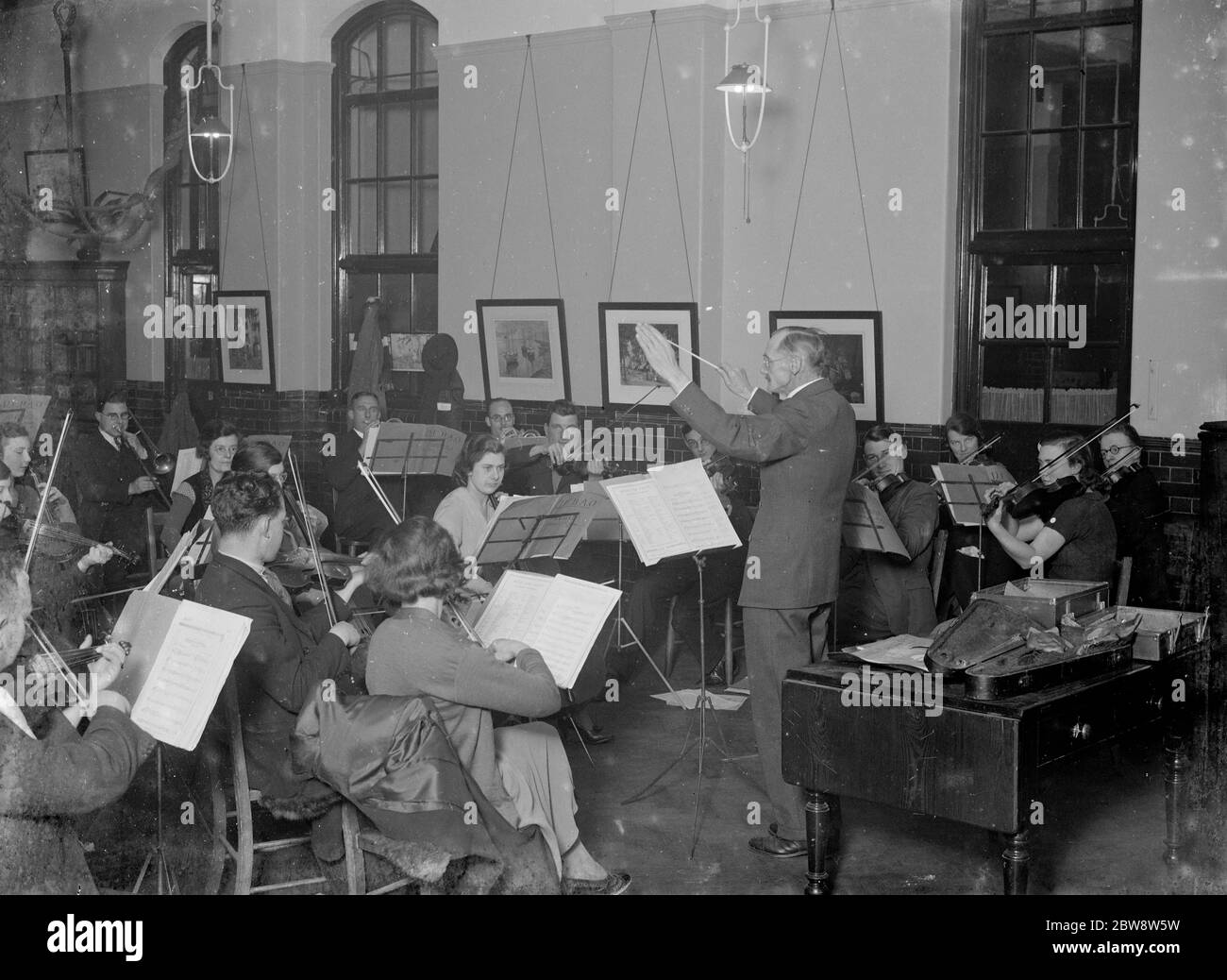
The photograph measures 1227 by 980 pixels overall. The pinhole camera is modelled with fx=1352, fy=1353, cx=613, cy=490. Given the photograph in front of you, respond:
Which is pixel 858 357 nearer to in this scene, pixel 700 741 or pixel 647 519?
pixel 700 741

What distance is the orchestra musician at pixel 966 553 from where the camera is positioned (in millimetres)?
A: 6398

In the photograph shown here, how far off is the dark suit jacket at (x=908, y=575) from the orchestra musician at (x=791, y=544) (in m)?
1.32

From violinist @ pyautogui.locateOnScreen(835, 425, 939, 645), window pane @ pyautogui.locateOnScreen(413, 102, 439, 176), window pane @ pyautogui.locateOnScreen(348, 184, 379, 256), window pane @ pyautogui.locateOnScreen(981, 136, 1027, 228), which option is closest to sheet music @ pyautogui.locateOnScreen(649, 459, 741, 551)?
violinist @ pyautogui.locateOnScreen(835, 425, 939, 645)

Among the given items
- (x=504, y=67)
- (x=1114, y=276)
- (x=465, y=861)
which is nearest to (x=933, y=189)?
(x=1114, y=276)

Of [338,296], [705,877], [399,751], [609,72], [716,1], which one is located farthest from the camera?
[338,296]

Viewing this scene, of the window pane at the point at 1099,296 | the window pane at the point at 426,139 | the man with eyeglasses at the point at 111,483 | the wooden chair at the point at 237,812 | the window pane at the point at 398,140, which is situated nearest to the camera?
the wooden chair at the point at 237,812

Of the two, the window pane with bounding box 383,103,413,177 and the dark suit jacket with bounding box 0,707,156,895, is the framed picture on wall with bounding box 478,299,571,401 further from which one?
the dark suit jacket with bounding box 0,707,156,895

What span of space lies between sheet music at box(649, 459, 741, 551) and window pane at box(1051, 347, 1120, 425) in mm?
3203

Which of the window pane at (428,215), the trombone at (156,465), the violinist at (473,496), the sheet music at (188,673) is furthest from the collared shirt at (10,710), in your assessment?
the window pane at (428,215)

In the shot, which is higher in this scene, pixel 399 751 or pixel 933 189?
pixel 933 189

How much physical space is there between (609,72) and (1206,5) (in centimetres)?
340

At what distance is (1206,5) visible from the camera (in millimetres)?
6543

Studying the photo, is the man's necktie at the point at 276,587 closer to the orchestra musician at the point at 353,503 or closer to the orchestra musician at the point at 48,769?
the orchestra musician at the point at 48,769

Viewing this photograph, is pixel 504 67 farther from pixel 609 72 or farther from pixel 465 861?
pixel 465 861
